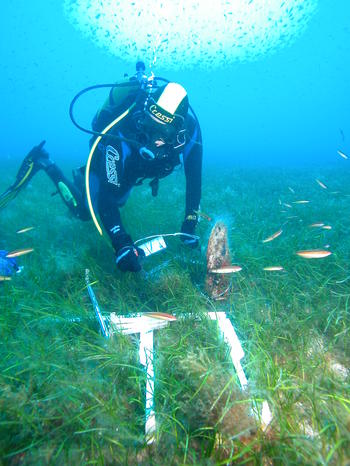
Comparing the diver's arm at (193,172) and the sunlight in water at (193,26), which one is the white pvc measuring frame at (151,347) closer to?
the diver's arm at (193,172)

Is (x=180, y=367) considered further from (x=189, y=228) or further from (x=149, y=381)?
(x=189, y=228)

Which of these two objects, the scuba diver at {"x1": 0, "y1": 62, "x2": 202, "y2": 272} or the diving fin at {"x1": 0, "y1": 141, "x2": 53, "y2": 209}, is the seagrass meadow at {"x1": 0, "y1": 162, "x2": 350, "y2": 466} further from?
the diving fin at {"x1": 0, "y1": 141, "x2": 53, "y2": 209}

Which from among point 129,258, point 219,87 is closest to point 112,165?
point 129,258

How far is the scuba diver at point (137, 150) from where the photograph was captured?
3.91 meters

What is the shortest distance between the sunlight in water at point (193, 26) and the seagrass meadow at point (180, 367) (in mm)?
53601

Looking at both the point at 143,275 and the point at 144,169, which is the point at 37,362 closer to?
the point at 143,275

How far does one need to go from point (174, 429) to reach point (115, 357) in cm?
80

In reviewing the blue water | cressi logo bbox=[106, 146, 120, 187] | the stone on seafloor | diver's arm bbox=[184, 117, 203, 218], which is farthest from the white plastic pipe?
the blue water

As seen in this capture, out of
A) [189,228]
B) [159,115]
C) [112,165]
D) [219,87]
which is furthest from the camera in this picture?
[219,87]

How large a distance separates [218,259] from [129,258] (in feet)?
4.08

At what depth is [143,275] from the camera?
12.8ft

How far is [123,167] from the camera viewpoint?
4.35m

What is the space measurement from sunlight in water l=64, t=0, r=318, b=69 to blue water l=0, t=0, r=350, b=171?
12.3ft

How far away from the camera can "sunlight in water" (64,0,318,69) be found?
188ft
